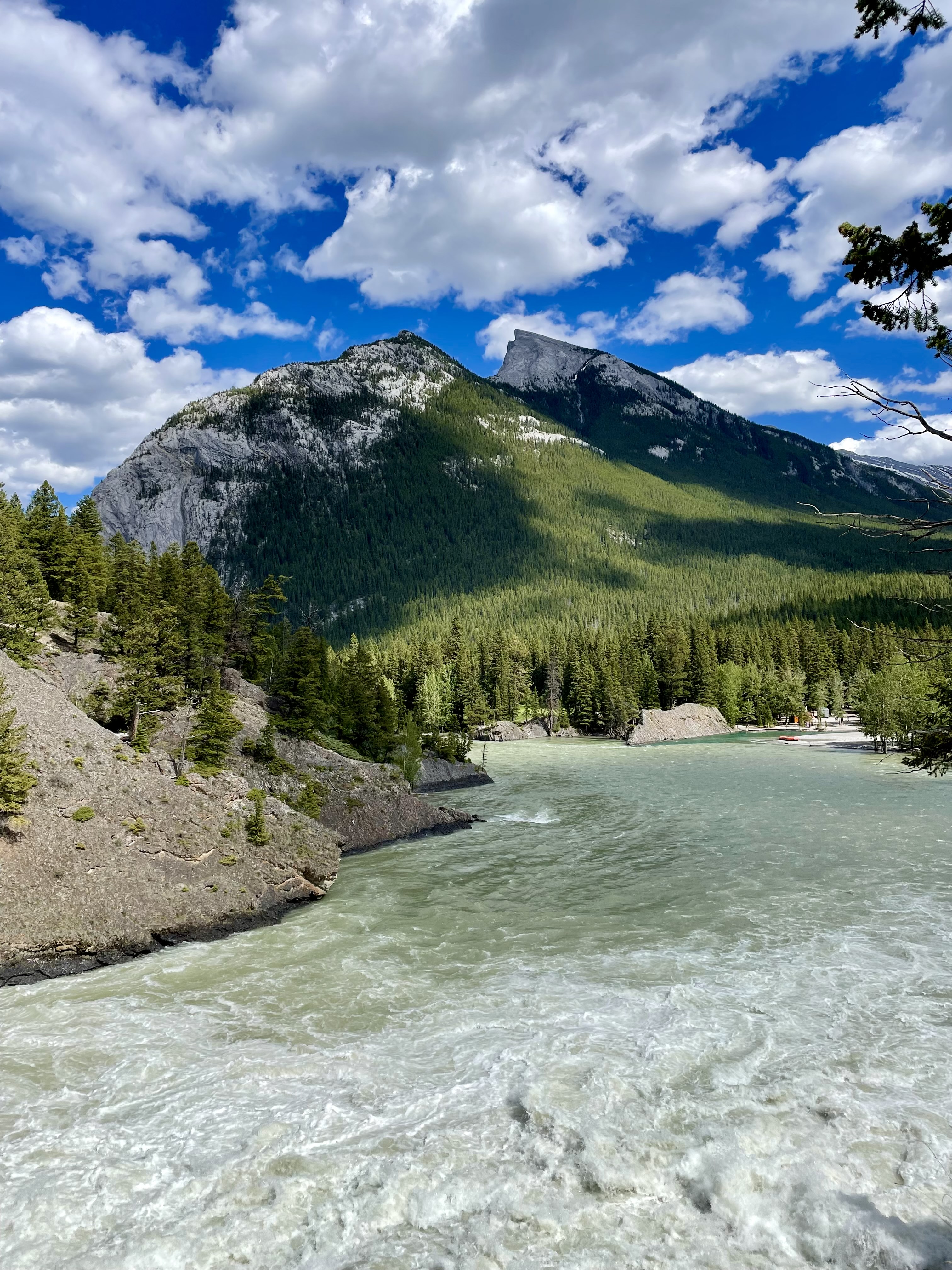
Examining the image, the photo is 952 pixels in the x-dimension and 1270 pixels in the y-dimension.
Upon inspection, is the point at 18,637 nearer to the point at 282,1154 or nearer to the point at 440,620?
the point at 282,1154

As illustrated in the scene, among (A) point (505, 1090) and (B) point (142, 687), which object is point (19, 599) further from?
(A) point (505, 1090)

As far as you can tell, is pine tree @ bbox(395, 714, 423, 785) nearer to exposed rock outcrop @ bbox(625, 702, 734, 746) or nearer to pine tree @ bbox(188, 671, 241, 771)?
pine tree @ bbox(188, 671, 241, 771)

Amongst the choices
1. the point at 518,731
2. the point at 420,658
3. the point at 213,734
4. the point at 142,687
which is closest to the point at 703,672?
the point at 518,731

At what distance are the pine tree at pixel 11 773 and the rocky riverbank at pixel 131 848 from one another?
66 cm

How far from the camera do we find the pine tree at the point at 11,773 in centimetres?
1981

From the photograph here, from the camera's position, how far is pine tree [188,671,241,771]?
29.2 metres

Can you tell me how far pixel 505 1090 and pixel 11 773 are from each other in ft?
55.9

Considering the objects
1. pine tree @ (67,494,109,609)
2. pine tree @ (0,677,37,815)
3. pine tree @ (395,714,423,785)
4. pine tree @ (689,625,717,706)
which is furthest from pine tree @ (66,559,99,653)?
pine tree @ (689,625,717,706)

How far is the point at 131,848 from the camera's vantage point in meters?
22.1

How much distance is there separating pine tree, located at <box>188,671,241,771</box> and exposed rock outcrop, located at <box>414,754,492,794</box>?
23.9 metres

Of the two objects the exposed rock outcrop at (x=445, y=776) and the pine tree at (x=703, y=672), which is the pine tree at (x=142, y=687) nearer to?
the exposed rock outcrop at (x=445, y=776)

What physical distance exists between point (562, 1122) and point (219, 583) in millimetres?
50163

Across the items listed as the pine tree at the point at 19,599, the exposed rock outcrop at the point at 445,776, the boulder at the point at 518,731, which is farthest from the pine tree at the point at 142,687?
the boulder at the point at 518,731

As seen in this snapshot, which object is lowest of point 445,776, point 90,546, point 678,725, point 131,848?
point 678,725
